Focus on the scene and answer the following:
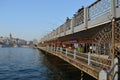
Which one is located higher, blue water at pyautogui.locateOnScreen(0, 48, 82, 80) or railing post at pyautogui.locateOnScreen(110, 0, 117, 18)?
railing post at pyautogui.locateOnScreen(110, 0, 117, 18)

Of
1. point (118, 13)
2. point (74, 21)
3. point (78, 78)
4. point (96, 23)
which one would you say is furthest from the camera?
point (74, 21)

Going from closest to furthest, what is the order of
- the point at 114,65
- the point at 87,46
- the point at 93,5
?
the point at 114,65
the point at 93,5
the point at 87,46

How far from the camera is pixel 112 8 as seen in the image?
1301 cm

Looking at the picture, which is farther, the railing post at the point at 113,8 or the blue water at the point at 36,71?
the blue water at the point at 36,71

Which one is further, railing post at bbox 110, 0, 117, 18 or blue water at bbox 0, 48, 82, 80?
blue water at bbox 0, 48, 82, 80

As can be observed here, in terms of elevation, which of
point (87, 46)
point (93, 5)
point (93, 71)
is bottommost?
point (93, 71)

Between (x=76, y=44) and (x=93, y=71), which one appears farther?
(x=76, y=44)

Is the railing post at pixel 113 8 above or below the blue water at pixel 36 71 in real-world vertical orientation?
above

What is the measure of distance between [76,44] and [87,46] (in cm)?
195

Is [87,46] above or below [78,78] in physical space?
above

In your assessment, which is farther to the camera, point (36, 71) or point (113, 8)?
point (36, 71)

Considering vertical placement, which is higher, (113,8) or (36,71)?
(113,8)

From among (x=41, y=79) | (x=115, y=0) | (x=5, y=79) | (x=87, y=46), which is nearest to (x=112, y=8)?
(x=115, y=0)

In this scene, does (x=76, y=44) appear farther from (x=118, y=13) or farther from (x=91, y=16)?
(x=118, y=13)
